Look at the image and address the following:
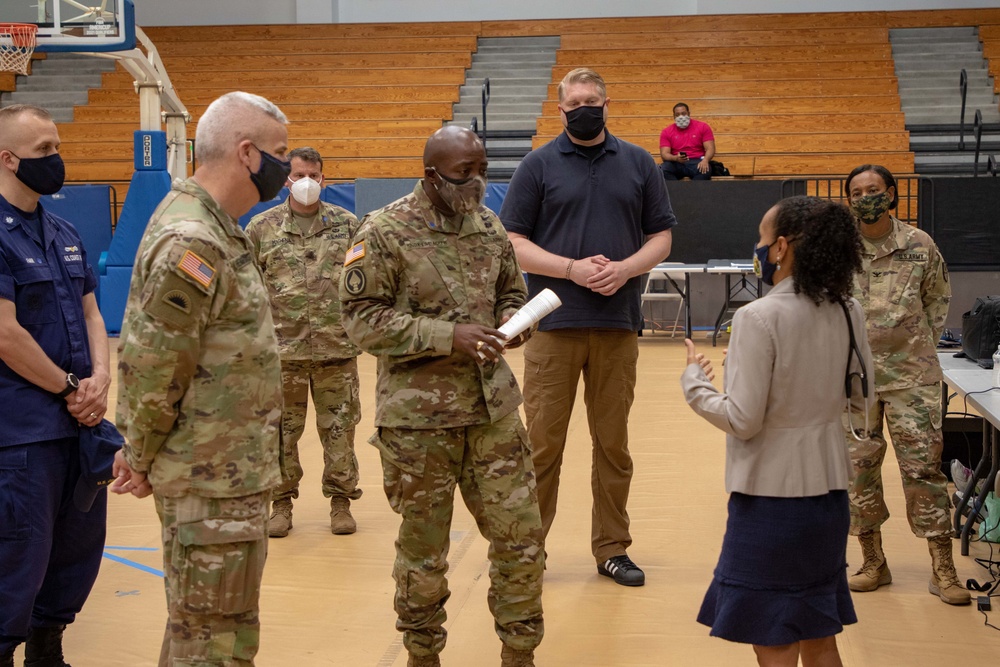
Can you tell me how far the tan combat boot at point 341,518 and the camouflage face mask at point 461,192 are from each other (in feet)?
7.44

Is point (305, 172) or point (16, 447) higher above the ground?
point (305, 172)

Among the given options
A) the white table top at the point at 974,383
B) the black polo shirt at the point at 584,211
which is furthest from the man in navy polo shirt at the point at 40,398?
the white table top at the point at 974,383

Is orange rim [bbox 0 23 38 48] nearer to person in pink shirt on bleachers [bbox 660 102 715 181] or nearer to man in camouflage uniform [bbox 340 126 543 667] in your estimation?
person in pink shirt on bleachers [bbox 660 102 715 181]

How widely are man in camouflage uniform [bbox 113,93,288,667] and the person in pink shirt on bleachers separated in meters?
10.4

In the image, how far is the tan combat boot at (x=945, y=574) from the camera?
12.6 feet

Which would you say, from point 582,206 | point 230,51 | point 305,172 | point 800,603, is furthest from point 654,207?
point 230,51

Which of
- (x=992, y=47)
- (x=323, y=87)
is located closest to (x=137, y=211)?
(x=323, y=87)

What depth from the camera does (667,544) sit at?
180 inches

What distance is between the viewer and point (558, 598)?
3.95 meters

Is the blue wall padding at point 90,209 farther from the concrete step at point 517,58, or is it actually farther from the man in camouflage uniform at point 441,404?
the man in camouflage uniform at point 441,404

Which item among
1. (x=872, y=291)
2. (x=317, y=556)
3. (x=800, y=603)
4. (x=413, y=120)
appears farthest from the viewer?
(x=413, y=120)

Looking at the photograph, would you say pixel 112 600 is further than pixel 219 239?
Yes

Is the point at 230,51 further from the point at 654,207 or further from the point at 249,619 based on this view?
the point at 249,619

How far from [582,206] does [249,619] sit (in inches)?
84.4
